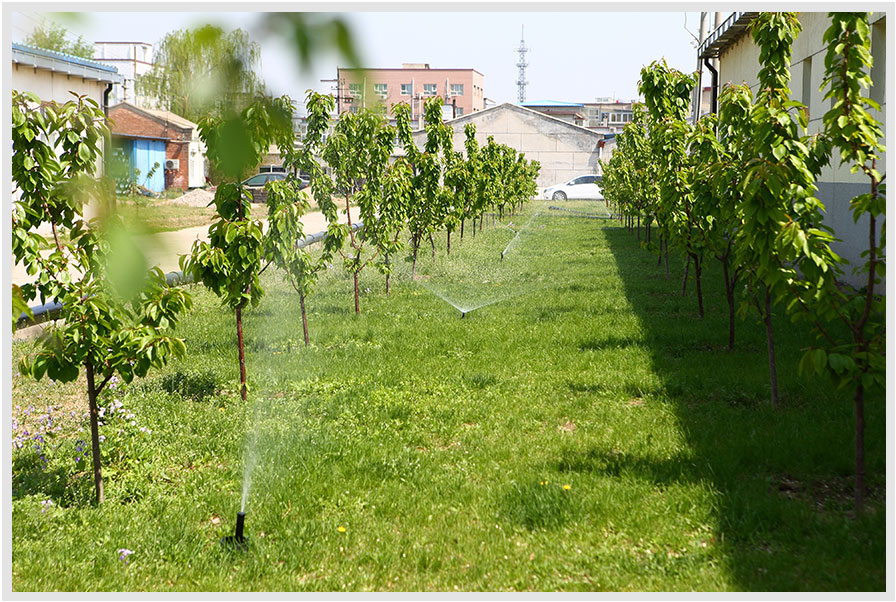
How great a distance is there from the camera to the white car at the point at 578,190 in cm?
4700

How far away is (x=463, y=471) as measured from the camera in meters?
5.00

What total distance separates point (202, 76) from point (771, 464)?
15.8ft

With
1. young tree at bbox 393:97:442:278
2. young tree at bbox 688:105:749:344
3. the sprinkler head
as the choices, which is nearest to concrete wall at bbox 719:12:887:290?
young tree at bbox 688:105:749:344

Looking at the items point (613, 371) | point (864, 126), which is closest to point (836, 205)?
point (613, 371)

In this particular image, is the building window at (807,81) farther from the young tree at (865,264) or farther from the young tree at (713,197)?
the young tree at (865,264)

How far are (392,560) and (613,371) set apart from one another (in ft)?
12.7

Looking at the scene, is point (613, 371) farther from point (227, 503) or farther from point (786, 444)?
point (227, 503)

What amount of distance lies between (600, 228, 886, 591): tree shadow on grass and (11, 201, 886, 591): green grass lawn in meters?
0.02

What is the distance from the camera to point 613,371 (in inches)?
288

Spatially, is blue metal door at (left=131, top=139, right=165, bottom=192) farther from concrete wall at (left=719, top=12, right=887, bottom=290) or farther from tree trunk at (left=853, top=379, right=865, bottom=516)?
concrete wall at (left=719, top=12, right=887, bottom=290)

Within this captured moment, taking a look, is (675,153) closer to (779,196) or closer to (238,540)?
(779,196)

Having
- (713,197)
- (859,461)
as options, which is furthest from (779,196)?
(713,197)

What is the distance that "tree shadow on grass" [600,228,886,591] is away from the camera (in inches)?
147

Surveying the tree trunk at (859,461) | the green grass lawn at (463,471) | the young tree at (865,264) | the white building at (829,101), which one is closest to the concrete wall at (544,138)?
the white building at (829,101)
